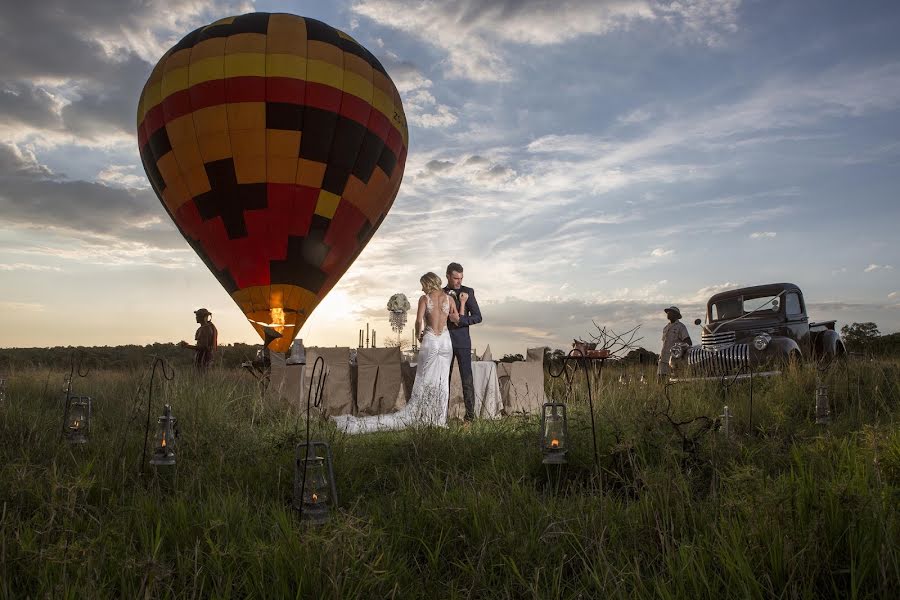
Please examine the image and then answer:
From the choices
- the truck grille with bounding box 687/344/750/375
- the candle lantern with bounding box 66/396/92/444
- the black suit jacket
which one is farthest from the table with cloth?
the truck grille with bounding box 687/344/750/375

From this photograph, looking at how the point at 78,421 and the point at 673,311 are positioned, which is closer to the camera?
the point at 78,421

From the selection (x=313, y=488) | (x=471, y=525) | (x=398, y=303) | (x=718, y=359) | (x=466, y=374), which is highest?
(x=398, y=303)

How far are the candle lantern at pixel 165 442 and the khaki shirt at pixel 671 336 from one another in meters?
10.5

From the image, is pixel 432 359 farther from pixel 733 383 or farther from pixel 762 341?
pixel 762 341

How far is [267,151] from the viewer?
14.1m

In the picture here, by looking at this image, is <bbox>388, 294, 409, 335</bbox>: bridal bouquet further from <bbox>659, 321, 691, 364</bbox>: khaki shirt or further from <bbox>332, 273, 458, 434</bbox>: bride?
<bbox>332, 273, 458, 434</bbox>: bride

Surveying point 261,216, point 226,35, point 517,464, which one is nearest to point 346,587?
point 517,464

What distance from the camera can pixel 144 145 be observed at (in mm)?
15391

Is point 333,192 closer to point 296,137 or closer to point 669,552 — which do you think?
point 296,137

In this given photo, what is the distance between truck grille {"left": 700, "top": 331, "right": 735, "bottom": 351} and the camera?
1334 centimetres

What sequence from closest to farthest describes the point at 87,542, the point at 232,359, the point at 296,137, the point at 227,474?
the point at 87,542 < the point at 227,474 < the point at 296,137 < the point at 232,359

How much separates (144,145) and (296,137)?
393 cm

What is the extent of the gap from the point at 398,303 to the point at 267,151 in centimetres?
535

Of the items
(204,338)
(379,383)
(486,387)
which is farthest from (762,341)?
(204,338)
